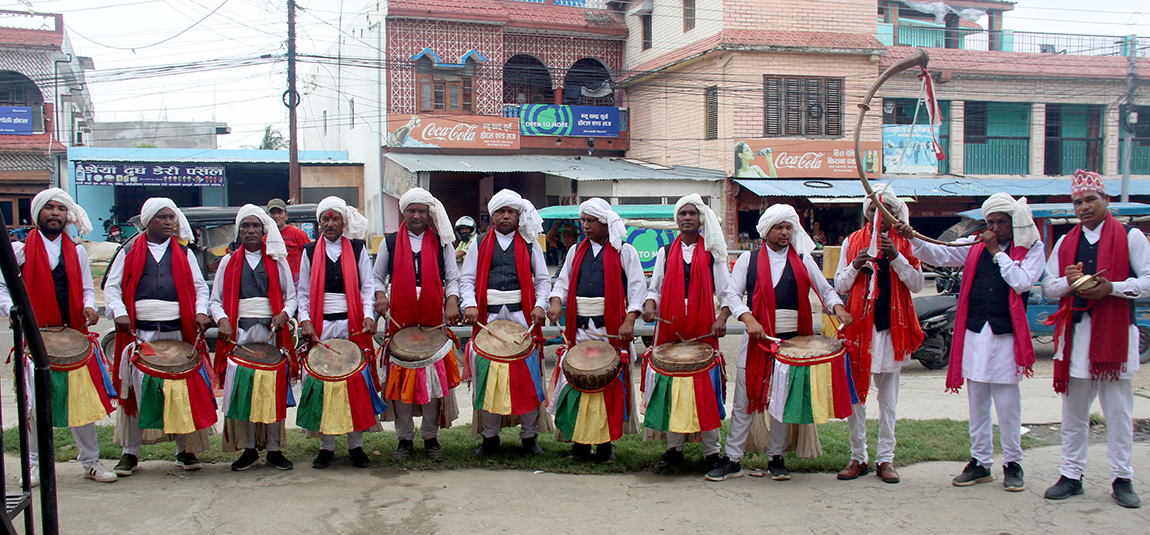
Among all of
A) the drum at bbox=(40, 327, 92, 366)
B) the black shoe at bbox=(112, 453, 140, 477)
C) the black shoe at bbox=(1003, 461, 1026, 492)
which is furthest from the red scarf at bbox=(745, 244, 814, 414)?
the drum at bbox=(40, 327, 92, 366)

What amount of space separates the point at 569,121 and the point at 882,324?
67.2ft

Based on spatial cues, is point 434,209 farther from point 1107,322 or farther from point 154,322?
point 1107,322

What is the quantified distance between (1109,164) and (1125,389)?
23944mm

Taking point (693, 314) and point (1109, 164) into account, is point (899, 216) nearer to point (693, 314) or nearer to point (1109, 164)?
point (693, 314)

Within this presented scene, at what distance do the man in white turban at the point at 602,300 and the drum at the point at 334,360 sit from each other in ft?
4.24

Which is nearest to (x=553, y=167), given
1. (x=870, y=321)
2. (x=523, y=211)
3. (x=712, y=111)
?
(x=712, y=111)

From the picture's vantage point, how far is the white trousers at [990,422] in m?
4.85

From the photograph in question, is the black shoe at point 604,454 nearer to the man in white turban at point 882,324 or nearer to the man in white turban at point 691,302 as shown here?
the man in white turban at point 691,302

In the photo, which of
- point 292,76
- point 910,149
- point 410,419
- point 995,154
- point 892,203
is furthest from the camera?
point 995,154

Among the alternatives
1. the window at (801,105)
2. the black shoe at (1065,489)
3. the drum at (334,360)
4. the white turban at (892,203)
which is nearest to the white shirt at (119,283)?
the drum at (334,360)

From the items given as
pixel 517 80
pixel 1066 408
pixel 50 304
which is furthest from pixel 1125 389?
pixel 517 80

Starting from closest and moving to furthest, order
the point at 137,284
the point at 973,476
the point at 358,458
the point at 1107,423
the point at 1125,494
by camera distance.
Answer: the point at 1125,494 → the point at 1107,423 → the point at 973,476 → the point at 137,284 → the point at 358,458

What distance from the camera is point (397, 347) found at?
5.40 m

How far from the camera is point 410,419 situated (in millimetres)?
5605
